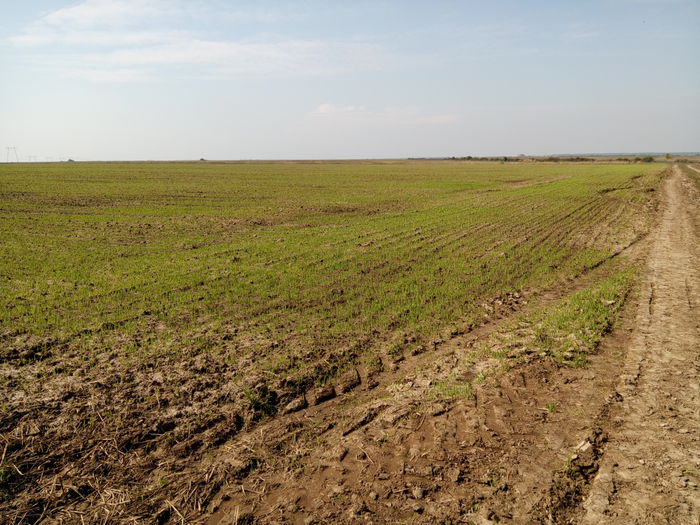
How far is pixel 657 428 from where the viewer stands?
5086 mm

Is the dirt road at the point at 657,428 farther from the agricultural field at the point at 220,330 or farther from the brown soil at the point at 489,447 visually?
the agricultural field at the point at 220,330

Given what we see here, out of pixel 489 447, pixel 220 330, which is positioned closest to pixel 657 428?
pixel 489 447

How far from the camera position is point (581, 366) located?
22.2 ft

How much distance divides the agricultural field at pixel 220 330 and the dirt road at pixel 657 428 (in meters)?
0.88

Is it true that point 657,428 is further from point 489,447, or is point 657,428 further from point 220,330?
point 220,330

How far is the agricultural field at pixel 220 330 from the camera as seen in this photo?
4.82 m

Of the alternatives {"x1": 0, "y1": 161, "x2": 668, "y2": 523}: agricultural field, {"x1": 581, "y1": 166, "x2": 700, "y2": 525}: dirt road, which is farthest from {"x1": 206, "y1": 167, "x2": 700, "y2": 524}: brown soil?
{"x1": 0, "y1": 161, "x2": 668, "y2": 523}: agricultural field

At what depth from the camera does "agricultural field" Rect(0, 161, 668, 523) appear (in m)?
4.82

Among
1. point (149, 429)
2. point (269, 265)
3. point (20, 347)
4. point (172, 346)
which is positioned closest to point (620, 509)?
point (149, 429)

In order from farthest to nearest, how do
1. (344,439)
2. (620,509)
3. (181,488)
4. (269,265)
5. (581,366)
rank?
1. (269,265)
2. (581,366)
3. (344,439)
4. (181,488)
5. (620,509)

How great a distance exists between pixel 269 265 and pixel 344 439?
29.3 feet

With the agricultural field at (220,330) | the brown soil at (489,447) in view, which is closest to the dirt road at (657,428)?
the brown soil at (489,447)

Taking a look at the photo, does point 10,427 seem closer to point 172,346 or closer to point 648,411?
point 172,346

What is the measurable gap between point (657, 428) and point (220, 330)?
283 inches
